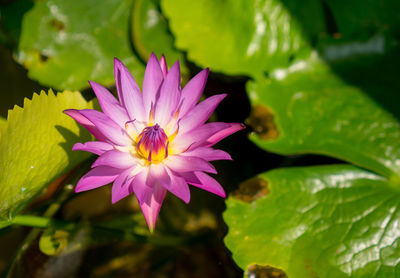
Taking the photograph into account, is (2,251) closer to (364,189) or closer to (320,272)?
(320,272)

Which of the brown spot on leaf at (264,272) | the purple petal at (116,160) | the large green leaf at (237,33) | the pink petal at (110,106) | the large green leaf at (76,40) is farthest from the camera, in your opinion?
the large green leaf at (76,40)

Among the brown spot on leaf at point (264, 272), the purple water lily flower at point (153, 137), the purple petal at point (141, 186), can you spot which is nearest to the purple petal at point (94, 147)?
the purple water lily flower at point (153, 137)

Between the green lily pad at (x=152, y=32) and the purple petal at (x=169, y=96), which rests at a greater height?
the green lily pad at (x=152, y=32)

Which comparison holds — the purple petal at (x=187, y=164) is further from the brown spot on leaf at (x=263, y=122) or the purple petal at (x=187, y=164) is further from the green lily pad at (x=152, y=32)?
the green lily pad at (x=152, y=32)

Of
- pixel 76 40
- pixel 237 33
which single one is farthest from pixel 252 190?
pixel 76 40

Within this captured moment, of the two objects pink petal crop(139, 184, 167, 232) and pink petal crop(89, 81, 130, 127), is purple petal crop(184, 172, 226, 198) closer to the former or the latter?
pink petal crop(139, 184, 167, 232)

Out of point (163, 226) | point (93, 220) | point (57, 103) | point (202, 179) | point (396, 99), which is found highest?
point (57, 103)

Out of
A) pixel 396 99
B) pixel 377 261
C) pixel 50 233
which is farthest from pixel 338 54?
pixel 50 233
